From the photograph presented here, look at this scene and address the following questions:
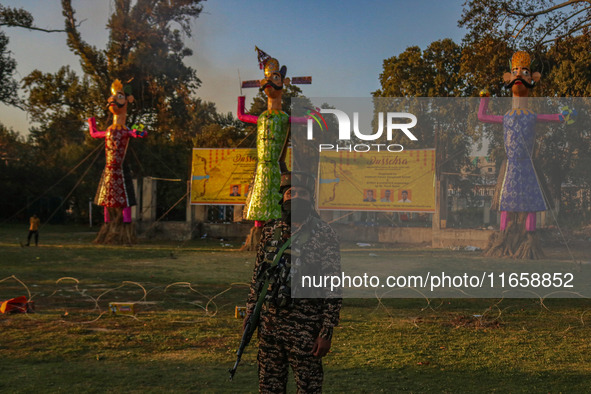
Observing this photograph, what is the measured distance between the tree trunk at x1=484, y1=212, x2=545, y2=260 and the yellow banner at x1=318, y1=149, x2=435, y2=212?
2.41 m

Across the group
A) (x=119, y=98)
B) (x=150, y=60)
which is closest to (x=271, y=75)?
(x=119, y=98)

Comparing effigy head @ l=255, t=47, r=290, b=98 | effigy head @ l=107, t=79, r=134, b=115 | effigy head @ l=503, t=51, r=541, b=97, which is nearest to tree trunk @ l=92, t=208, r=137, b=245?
effigy head @ l=107, t=79, r=134, b=115

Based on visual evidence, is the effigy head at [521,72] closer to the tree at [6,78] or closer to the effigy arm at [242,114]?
the effigy arm at [242,114]

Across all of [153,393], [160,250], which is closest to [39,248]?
[160,250]

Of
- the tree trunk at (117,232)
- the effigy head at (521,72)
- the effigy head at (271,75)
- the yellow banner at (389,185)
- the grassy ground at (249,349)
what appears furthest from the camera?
the tree trunk at (117,232)

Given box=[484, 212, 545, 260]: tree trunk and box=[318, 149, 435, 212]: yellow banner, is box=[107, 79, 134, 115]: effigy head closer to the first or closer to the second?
box=[318, 149, 435, 212]: yellow banner

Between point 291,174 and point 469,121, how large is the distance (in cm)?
1030

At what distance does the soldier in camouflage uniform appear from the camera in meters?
3.46

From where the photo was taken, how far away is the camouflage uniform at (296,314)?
11.3ft

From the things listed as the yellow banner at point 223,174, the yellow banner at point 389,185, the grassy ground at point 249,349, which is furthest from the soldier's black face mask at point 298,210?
the yellow banner at point 223,174

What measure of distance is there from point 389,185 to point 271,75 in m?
3.82

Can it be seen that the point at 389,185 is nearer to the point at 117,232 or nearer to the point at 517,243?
the point at 517,243

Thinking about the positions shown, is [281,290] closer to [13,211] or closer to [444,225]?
[444,225]

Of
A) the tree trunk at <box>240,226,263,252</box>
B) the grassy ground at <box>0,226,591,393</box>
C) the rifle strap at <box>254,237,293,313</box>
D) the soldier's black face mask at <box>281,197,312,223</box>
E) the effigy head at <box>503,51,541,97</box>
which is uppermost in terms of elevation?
the effigy head at <box>503,51,541,97</box>
